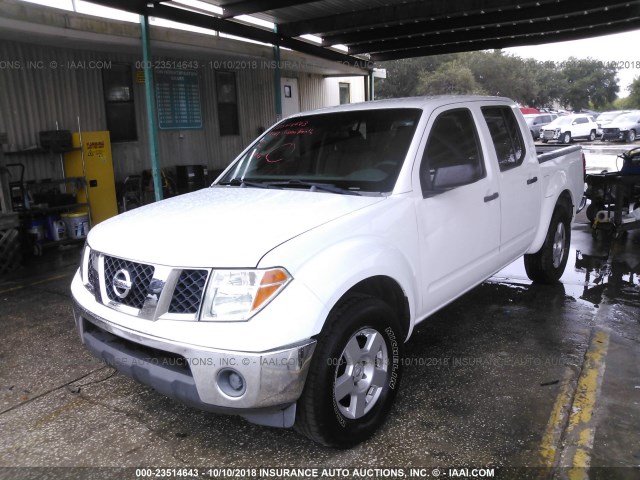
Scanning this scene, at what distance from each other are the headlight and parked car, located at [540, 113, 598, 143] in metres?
30.8

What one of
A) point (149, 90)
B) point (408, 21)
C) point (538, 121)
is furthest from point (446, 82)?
point (149, 90)

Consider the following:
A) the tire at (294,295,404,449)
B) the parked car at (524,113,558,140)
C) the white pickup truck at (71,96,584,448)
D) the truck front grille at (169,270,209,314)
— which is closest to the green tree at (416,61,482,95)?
the parked car at (524,113,558,140)

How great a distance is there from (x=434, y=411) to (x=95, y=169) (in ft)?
24.3

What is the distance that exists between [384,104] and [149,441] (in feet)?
9.09

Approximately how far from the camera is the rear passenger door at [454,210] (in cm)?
341

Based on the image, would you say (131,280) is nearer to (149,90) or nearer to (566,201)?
(566,201)

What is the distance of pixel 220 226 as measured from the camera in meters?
2.86

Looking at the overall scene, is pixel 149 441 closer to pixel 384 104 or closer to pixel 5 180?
pixel 384 104

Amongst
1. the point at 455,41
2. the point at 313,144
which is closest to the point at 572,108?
the point at 455,41

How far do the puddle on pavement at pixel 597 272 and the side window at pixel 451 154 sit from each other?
2206mm

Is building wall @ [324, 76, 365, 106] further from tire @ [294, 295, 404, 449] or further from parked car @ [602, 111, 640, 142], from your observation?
parked car @ [602, 111, 640, 142]

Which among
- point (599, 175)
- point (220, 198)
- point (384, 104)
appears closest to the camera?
point (220, 198)

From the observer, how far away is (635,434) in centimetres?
298

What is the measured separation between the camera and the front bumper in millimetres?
2385
